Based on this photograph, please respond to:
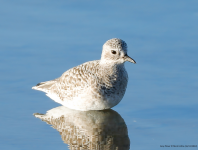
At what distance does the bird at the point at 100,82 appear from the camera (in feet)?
29.6

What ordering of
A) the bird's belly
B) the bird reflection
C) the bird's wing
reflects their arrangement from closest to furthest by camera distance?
1. the bird reflection
2. the bird's belly
3. the bird's wing

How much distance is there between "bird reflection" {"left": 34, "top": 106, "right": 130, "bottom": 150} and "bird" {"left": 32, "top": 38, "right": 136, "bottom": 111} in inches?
7.3

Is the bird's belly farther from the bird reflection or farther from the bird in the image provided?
the bird reflection

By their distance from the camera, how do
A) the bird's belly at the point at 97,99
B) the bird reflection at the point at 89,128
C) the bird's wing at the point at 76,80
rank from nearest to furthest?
the bird reflection at the point at 89,128 → the bird's belly at the point at 97,99 → the bird's wing at the point at 76,80

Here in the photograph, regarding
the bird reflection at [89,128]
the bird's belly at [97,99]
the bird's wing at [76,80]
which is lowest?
the bird reflection at [89,128]

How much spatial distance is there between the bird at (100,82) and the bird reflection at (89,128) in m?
0.18

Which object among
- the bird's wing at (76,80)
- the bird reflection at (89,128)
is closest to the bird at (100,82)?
the bird's wing at (76,80)

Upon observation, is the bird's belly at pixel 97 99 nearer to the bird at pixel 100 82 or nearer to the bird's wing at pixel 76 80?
the bird at pixel 100 82

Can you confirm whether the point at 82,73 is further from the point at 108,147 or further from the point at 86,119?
the point at 108,147

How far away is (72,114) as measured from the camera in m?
9.24

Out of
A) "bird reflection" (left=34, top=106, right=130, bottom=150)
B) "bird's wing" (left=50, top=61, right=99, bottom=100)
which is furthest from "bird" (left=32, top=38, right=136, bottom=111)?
"bird reflection" (left=34, top=106, right=130, bottom=150)

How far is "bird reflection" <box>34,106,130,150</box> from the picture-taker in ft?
25.9

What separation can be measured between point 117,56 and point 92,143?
6.44ft

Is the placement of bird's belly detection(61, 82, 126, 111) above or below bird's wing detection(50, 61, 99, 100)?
below
